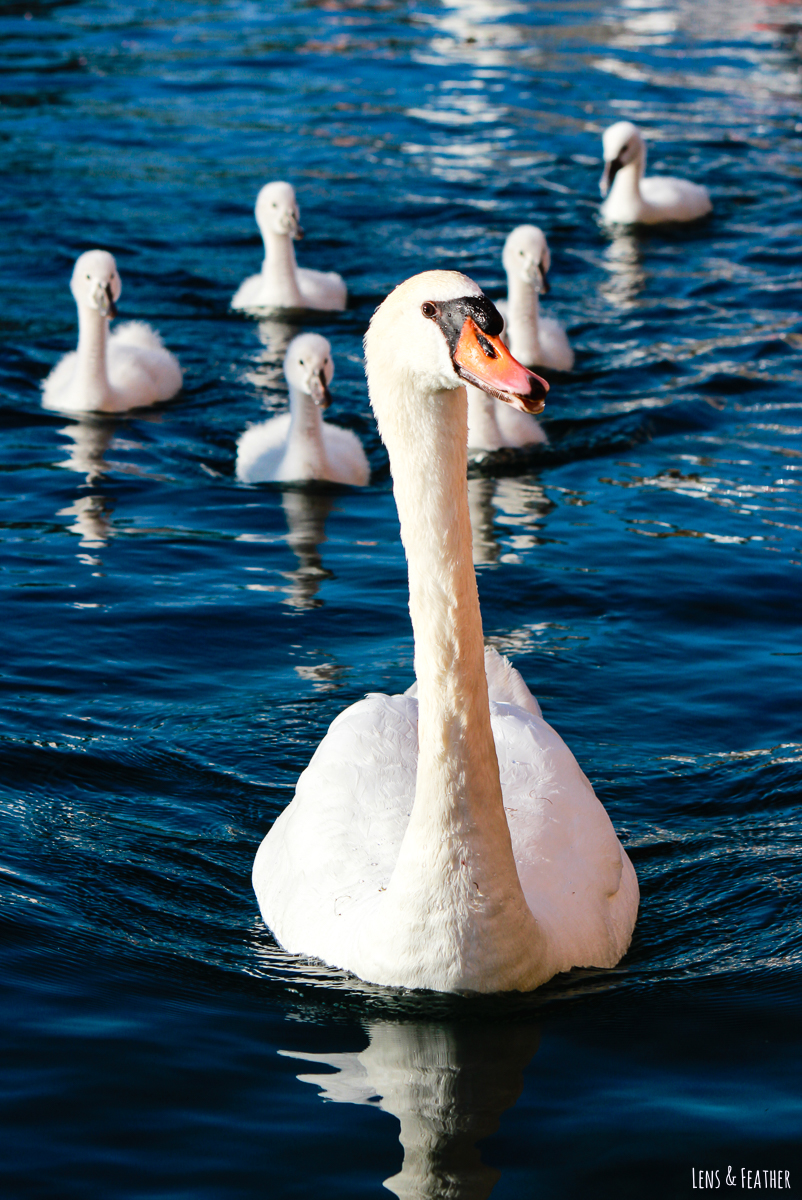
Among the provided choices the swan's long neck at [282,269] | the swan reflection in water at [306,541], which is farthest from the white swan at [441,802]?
the swan's long neck at [282,269]

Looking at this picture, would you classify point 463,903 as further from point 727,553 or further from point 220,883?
point 727,553

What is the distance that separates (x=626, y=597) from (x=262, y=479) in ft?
9.54

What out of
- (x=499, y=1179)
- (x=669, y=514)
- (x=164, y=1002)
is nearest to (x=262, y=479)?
(x=669, y=514)

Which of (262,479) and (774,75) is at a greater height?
(774,75)

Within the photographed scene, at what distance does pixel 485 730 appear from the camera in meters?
4.67

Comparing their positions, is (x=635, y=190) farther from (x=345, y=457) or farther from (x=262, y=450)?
(x=262, y=450)

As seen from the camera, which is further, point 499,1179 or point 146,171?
point 146,171

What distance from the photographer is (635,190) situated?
16250mm

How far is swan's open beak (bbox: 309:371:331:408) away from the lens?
10086mm

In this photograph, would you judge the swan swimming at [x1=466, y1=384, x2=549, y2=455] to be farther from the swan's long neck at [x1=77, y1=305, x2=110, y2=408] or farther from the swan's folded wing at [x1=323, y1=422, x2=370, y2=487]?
the swan's long neck at [x1=77, y1=305, x2=110, y2=408]

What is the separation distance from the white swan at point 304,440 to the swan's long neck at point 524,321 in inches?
69.3

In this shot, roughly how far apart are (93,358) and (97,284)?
51cm

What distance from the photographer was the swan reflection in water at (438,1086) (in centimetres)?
428

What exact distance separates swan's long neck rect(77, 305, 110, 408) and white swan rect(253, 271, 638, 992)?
6202mm
